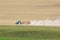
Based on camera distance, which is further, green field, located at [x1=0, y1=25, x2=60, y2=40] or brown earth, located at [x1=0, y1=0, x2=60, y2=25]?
brown earth, located at [x1=0, y1=0, x2=60, y2=25]

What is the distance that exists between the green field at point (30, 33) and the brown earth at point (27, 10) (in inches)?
29.1

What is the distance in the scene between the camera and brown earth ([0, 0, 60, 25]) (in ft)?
16.8

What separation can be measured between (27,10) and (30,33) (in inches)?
66.6

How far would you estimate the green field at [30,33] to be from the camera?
12.3 feet

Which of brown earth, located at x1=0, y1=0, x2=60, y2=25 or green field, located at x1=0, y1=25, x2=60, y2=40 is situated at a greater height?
brown earth, located at x1=0, y1=0, x2=60, y2=25

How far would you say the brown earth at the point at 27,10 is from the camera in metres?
5.12

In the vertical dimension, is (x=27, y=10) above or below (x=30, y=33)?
above

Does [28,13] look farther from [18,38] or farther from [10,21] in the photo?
[18,38]

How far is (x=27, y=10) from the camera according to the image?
5512 millimetres

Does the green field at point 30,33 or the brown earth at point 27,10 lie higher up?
the brown earth at point 27,10

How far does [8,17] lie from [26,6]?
2.36 ft

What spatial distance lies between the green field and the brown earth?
0.74 meters

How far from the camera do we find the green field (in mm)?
3745

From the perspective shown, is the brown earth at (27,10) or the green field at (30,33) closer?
the green field at (30,33)
